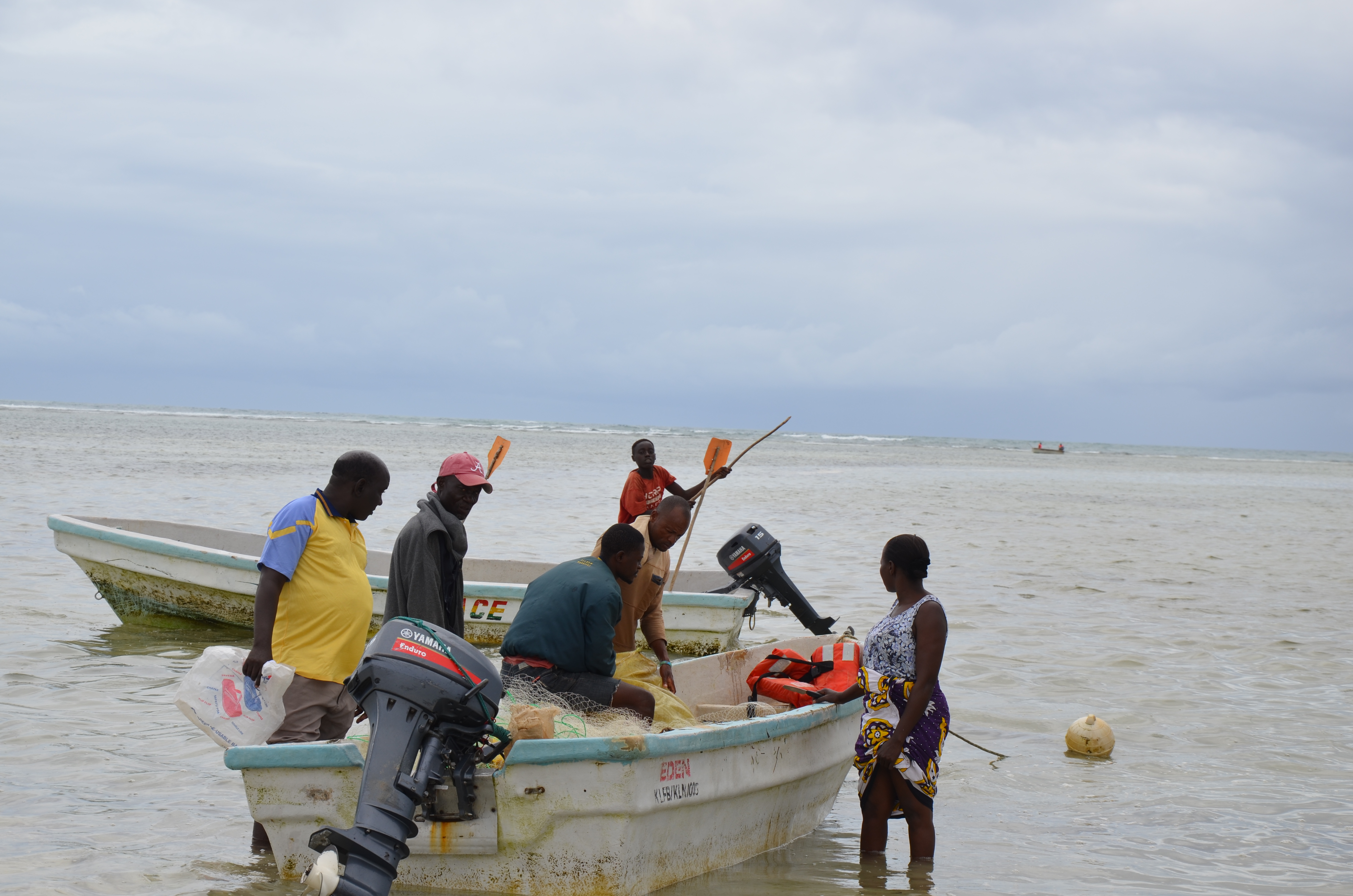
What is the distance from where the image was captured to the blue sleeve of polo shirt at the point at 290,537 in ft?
14.9

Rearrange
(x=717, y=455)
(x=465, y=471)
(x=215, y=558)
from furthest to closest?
(x=717, y=455) < (x=215, y=558) < (x=465, y=471)

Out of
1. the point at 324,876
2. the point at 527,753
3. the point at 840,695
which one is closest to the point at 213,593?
the point at 840,695

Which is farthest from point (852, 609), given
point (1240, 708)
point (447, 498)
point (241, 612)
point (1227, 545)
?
point (1227, 545)

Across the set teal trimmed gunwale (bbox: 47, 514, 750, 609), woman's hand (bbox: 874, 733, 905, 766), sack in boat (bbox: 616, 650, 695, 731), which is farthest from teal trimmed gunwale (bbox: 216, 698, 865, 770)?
teal trimmed gunwale (bbox: 47, 514, 750, 609)

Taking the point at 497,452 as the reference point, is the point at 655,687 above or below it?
below

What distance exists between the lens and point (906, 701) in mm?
5188

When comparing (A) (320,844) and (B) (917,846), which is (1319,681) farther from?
(A) (320,844)

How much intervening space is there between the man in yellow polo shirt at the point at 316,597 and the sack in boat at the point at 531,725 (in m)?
0.67

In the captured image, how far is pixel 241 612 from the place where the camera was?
1027 cm

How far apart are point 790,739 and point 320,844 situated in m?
2.37

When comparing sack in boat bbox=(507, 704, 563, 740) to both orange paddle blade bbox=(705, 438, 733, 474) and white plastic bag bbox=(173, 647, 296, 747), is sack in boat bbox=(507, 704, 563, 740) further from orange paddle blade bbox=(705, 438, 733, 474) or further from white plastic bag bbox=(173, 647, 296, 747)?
orange paddle blade bbox=(705, 438, 733, 474)

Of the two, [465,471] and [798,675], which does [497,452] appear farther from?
[465,471]

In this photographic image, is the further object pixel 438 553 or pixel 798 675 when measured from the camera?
pixel 798 675

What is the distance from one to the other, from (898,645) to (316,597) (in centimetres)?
251
